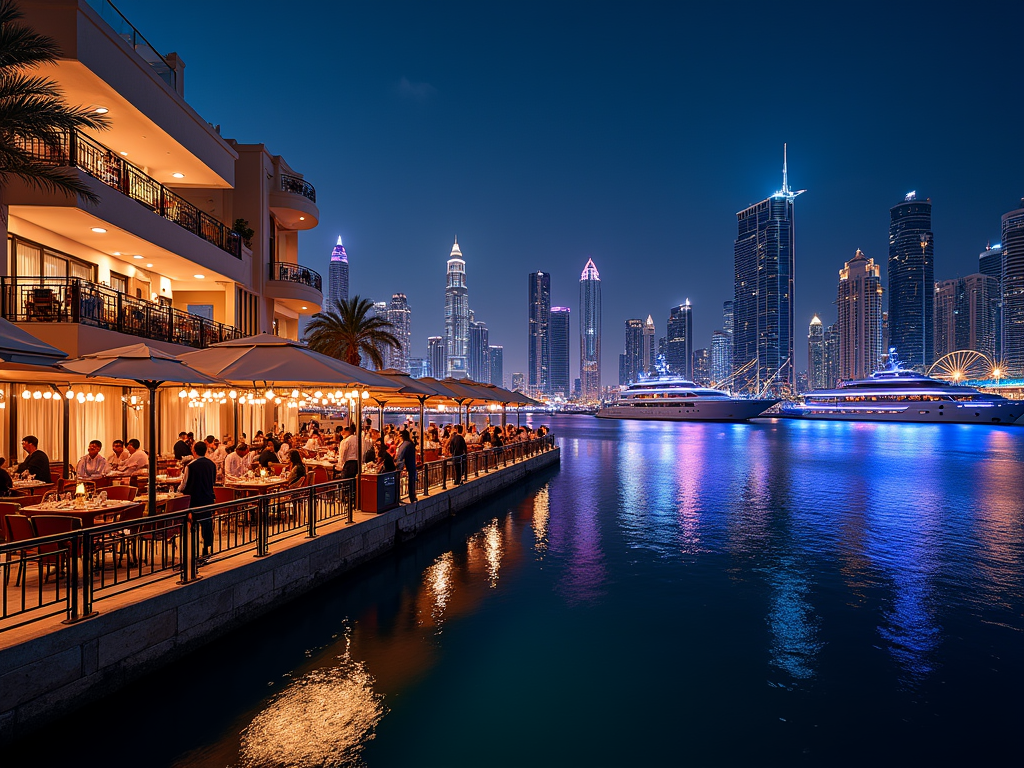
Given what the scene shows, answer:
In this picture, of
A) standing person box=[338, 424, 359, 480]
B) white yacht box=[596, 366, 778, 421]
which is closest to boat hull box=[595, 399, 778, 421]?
white yacht box=[596, 366, 778, 421]

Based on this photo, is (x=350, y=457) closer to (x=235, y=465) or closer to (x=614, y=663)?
(x=235, y=465)

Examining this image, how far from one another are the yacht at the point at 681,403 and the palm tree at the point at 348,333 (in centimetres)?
9580

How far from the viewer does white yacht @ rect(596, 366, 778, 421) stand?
114562mm

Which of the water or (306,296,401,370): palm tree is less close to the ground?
(306,296,401,370): palm tree

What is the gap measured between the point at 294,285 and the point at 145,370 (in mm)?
21049

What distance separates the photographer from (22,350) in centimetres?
723

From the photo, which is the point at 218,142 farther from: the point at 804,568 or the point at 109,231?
the point at 804,568

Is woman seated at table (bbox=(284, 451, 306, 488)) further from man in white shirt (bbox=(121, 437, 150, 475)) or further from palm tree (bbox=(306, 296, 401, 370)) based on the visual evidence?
palm tree (bbox=(306, 296, 401, 370))

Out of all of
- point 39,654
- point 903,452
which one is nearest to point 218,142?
point 39,654

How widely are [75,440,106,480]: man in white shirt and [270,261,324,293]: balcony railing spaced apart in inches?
698

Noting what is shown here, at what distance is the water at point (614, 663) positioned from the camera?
222 inches

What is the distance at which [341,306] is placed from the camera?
3375cm

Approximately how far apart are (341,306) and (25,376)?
22.2 metres

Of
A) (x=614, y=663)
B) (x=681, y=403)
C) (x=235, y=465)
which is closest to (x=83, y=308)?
(x=235, y=465)
